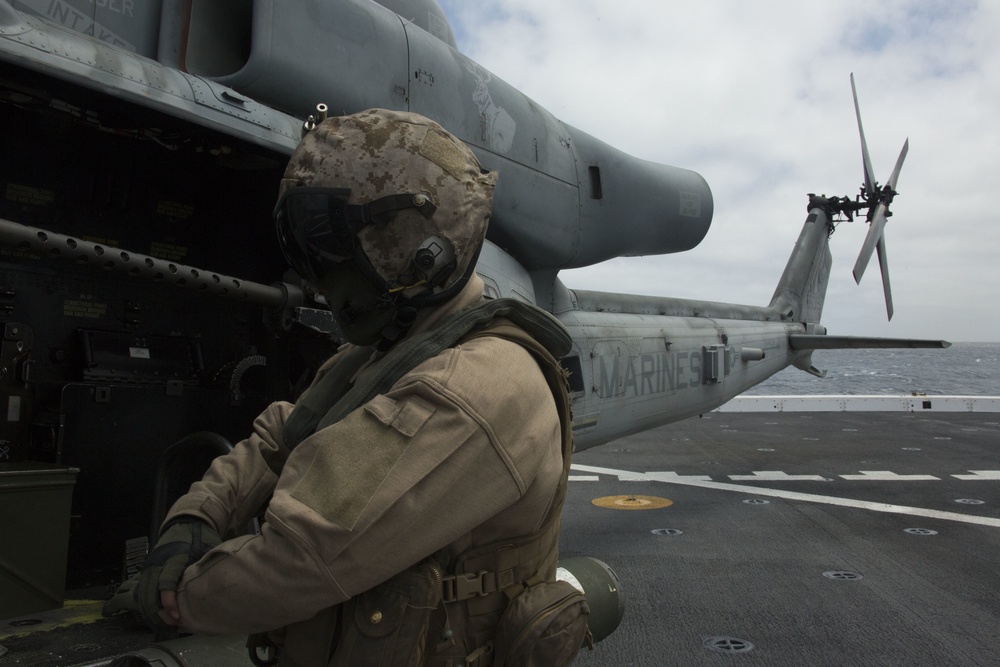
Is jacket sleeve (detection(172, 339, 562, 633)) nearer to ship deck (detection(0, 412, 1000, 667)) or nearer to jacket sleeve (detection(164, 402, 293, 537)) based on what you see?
jacket sleeve (detection(164, 402, 293, 537))

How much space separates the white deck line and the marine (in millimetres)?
17335

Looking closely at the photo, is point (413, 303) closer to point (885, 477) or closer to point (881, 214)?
point (885, 477)

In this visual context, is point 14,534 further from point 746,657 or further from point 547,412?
point 746,657

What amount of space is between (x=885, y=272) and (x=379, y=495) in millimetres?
11205

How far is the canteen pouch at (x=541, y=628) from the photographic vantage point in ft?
4.31

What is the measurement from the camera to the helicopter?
104 inches

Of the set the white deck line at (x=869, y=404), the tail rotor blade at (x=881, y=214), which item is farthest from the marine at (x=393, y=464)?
the white deck line at (x=869, y=404)

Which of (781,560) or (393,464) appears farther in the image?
(781,560)

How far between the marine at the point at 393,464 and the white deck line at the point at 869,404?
56.9 ft

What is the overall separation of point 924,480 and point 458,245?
28.8ft

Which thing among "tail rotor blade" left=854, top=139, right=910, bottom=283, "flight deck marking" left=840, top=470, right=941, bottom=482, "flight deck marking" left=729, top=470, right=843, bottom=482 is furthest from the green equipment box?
"tail rotor blade" left=854, top=139, right=910, bottom=283

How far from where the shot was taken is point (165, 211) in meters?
3.46

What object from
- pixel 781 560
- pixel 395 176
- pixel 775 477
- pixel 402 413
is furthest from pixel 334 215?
pixel 775 477

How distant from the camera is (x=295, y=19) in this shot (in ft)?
11.1
